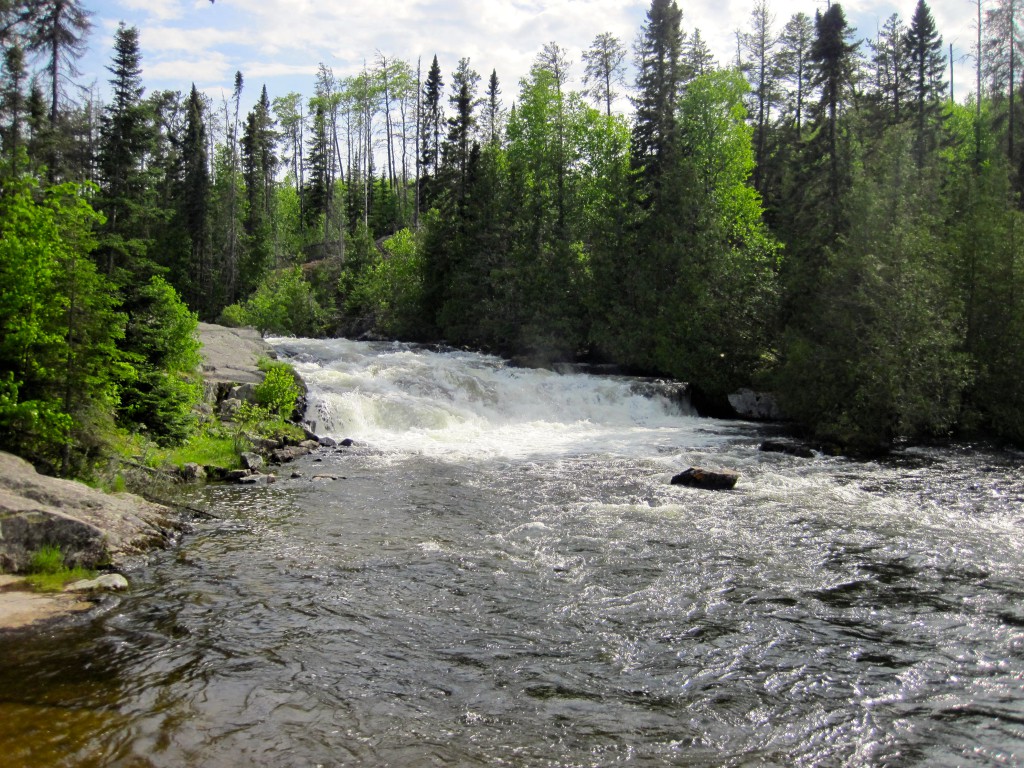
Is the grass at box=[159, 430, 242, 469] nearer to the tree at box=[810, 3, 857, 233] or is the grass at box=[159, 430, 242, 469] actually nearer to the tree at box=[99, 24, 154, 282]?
the tree at box=[99, 24, 154, 282]

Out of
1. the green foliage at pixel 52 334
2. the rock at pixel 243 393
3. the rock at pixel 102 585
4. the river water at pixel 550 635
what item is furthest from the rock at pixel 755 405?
the rock at pixel 102 585

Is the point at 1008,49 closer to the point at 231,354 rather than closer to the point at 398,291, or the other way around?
the point at 398,291

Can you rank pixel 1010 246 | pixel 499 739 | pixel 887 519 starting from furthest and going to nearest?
pixel 1010 246
pixel 887 519
pixel 499 739

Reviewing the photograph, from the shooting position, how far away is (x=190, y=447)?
15.2m

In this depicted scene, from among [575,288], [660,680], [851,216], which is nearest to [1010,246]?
[851,216]

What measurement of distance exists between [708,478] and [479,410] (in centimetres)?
1043

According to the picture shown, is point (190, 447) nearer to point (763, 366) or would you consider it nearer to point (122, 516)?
point (122, 516)

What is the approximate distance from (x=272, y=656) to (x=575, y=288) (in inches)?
1130

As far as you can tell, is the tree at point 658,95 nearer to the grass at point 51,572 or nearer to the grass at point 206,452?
the grass at point 206,452

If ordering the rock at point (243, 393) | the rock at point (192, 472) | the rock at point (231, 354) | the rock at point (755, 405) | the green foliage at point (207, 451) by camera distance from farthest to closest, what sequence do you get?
the rock at point (755, 405)
the rock at point (231, 354)
the rock at point (243, 393)
the green foliage at point (207, 451)
the rock at point (192, 472)

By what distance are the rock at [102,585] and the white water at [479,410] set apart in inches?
378

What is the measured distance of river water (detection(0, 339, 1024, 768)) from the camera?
222 inches

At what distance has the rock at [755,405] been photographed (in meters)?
25.4

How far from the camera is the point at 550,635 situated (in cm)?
761
